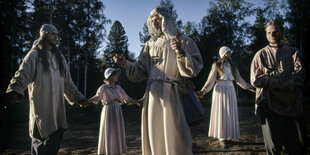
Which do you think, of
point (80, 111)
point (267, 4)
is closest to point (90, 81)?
point (80, 111)

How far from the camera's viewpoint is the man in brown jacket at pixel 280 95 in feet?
9.76

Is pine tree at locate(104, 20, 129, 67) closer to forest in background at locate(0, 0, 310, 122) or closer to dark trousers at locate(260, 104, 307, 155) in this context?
forest in background at locate(0, 0, 310, 122)

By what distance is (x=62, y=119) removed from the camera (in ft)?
10.8

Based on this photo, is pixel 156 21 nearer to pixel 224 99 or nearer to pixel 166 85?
pixel 166 85

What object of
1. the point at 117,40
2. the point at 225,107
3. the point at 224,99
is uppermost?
the point at 117,40

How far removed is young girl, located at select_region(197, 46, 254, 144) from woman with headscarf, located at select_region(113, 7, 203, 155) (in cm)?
337

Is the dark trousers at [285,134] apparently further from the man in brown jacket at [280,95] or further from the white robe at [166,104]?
the white robe at [166,104]

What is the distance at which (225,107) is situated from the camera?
6234mm

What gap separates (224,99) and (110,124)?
339cm

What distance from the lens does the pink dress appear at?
5500mm

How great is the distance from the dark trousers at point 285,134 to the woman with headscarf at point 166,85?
4.37 ft

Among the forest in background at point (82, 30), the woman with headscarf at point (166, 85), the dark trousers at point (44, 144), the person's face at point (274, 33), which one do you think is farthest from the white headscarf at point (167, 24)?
the forest in background at point (82, 30)

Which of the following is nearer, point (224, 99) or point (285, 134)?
point (285, 134)

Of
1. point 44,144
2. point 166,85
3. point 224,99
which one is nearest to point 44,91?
point 44,144
